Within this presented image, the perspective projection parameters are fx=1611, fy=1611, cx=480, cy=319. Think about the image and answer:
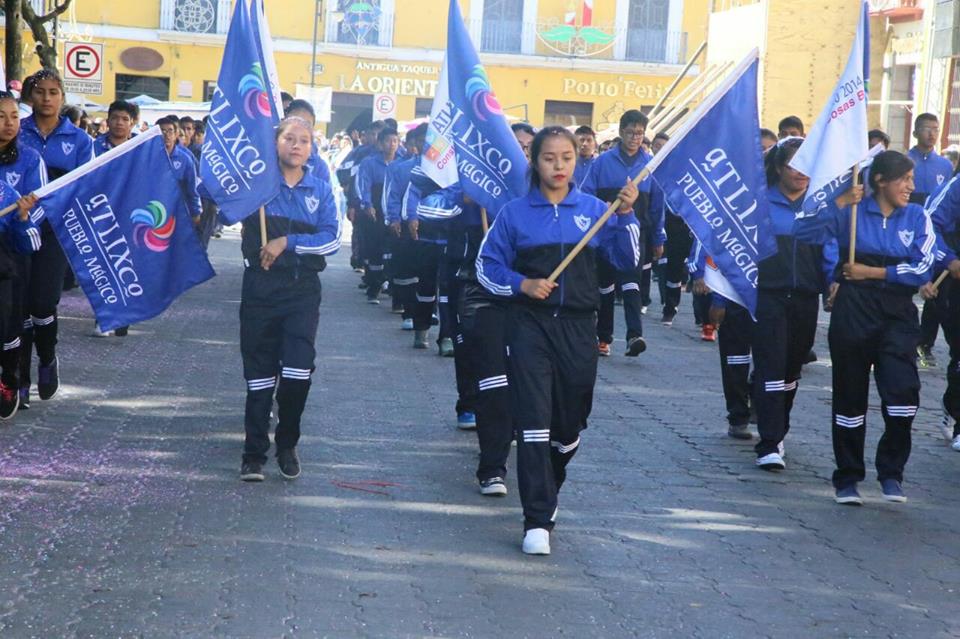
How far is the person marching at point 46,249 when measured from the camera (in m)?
10.1

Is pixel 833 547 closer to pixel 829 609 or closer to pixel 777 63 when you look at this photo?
pixel 829 609

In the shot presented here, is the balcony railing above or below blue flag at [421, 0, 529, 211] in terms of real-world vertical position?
above

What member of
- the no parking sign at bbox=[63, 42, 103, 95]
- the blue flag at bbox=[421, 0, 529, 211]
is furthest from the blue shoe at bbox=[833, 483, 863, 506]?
the no parking sign at bbox=[63, 42, 103, 95]

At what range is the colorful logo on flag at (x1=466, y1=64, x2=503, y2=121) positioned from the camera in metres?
9.24

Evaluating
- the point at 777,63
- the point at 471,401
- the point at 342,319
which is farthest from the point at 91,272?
the point at 777,63

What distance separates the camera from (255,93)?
871 centimetres

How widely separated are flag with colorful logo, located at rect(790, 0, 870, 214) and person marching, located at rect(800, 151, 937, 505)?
0.21 metres

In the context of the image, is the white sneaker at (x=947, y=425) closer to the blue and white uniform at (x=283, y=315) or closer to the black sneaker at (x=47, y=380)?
the blue and white uniform at (x=283, y=315)

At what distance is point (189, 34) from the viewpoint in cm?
5081

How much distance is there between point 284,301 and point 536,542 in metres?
2.15

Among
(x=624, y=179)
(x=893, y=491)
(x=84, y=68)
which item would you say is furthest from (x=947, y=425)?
(x=84, y=68)

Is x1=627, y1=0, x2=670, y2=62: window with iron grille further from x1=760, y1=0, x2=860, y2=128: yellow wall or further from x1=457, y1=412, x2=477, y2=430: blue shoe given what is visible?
x1=457, y1=412, x2=477, y2=430: blue shoe

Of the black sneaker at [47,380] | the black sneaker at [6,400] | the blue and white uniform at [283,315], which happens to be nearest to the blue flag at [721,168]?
the blue and white uniform at [283,315]

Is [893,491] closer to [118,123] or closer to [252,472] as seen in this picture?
[252,472]
